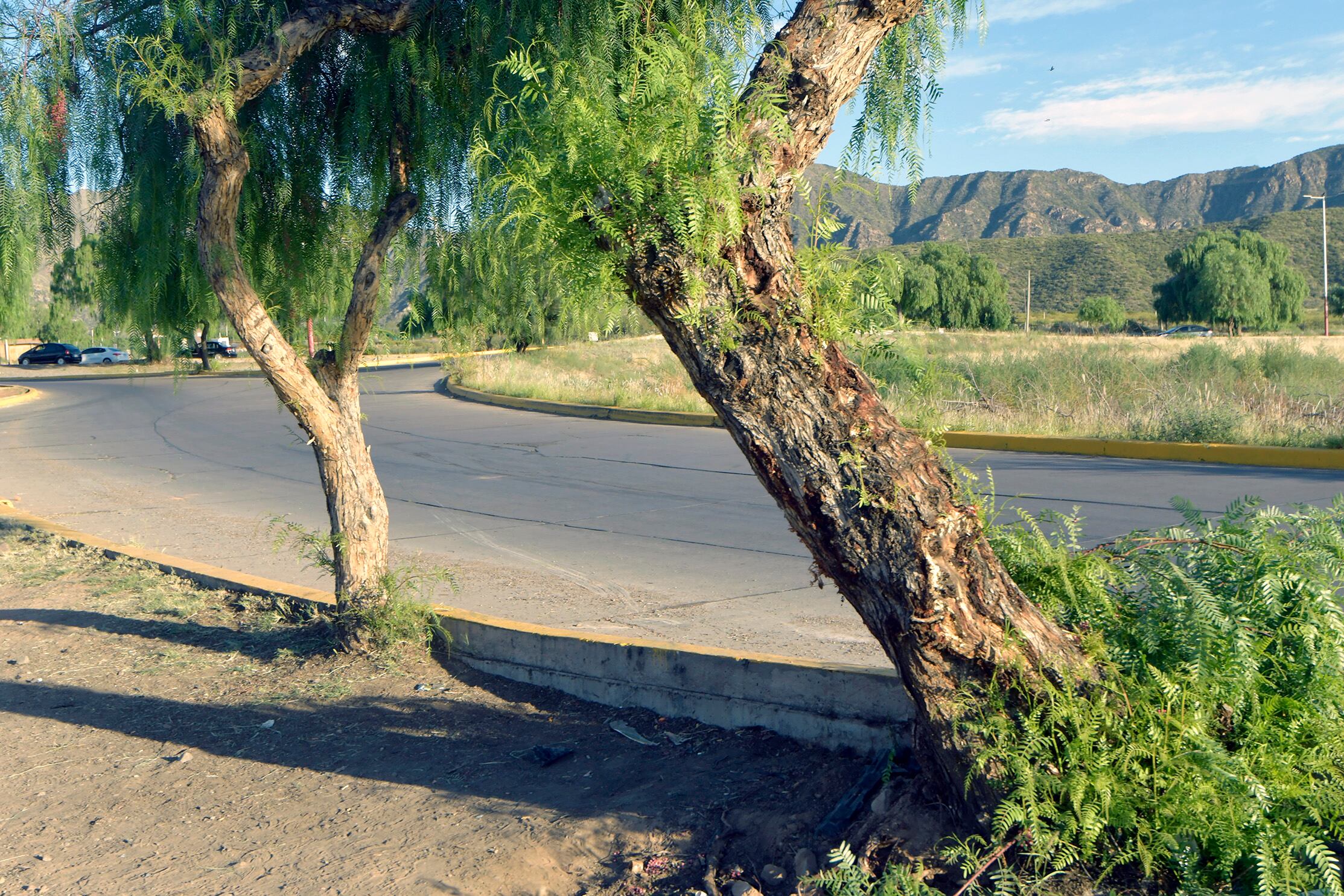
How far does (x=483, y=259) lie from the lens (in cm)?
516

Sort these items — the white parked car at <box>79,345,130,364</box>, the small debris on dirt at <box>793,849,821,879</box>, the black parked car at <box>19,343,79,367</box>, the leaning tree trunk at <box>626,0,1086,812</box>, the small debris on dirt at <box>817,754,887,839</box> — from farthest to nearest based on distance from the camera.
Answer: the white parked car at <box>79,345,130,364</box> → the black parked car at <box>19,343,79,367</box> → the small debris on dirt at <box>817,754,887,839</box> → the small debris on dirt at <box>793,849,821,879</box> → the leaning tree trunk at <box>626,0,1086,812</box>

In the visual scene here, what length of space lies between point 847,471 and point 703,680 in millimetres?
1775

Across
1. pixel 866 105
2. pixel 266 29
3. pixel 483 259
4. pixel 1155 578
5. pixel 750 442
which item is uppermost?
pixel 266 29

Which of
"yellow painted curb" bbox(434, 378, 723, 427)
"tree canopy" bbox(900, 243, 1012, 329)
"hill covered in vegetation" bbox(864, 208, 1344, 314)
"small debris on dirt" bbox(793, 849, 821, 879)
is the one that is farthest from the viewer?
"hill covered in vegetation" bbox(864, 208, 1344, 314)

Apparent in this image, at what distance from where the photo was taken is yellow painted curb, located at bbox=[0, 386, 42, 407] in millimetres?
27734

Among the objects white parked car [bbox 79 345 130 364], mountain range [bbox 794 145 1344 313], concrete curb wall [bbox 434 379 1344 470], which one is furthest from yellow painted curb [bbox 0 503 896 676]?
mountain range [bbox 794 145 1344 313]

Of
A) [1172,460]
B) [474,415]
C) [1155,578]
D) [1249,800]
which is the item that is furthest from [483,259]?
[474,415]

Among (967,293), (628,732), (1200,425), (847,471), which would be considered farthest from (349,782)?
(967,293)

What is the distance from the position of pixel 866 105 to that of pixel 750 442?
250 centimetres

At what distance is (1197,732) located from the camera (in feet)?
8.20

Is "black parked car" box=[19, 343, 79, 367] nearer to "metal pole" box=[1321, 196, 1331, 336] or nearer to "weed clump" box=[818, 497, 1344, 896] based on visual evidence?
"metal pole" box=[1321, 196, 1331, 336]

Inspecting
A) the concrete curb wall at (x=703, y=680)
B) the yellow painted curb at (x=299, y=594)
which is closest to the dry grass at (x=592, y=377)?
the yellow painted curb at (x=299, y=594)

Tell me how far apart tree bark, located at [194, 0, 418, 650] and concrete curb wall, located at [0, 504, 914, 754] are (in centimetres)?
45

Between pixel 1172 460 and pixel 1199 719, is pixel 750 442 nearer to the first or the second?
pixel 1199 719
